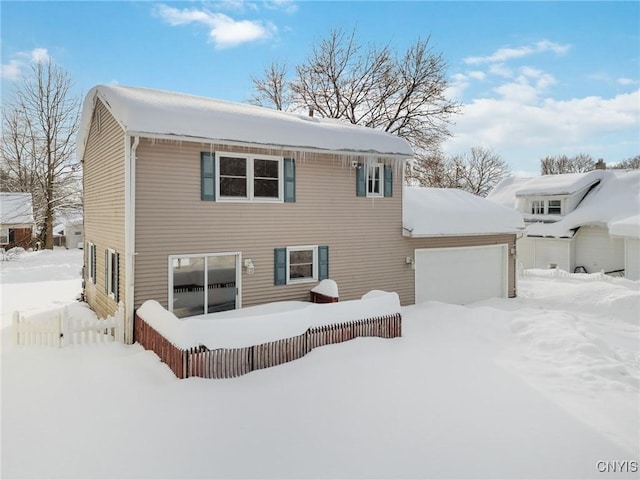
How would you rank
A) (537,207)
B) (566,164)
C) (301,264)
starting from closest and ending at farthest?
1. (301,264)
2. (537,207)
3. (566,164)

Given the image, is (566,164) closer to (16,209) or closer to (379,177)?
(379,177)

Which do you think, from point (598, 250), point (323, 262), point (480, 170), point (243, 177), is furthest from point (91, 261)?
point (480, 170)

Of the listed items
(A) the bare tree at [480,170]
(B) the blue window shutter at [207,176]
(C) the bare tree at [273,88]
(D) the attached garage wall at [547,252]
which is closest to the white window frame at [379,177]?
(B) the blue window shutter at [207,176]

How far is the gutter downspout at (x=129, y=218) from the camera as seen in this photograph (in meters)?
7.68

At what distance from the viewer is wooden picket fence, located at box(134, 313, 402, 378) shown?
6043 millimetres

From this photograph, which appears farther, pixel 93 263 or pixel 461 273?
pixel 461 273

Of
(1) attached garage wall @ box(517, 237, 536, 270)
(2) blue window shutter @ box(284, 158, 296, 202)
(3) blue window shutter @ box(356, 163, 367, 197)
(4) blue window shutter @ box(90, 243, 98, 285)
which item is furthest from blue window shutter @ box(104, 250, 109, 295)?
(1) attached garage wall @ box(517, 237, 536, 270)

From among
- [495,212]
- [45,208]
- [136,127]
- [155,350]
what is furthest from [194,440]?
[45,208]

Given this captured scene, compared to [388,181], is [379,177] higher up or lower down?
higher up

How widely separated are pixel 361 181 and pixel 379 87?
1310cm

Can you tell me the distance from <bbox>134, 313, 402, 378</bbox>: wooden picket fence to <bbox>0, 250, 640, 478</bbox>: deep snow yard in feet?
0.60

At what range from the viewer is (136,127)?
740 centimetres

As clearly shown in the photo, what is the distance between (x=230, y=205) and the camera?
352 inches

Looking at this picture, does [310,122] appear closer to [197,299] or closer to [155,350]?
[197,299]
